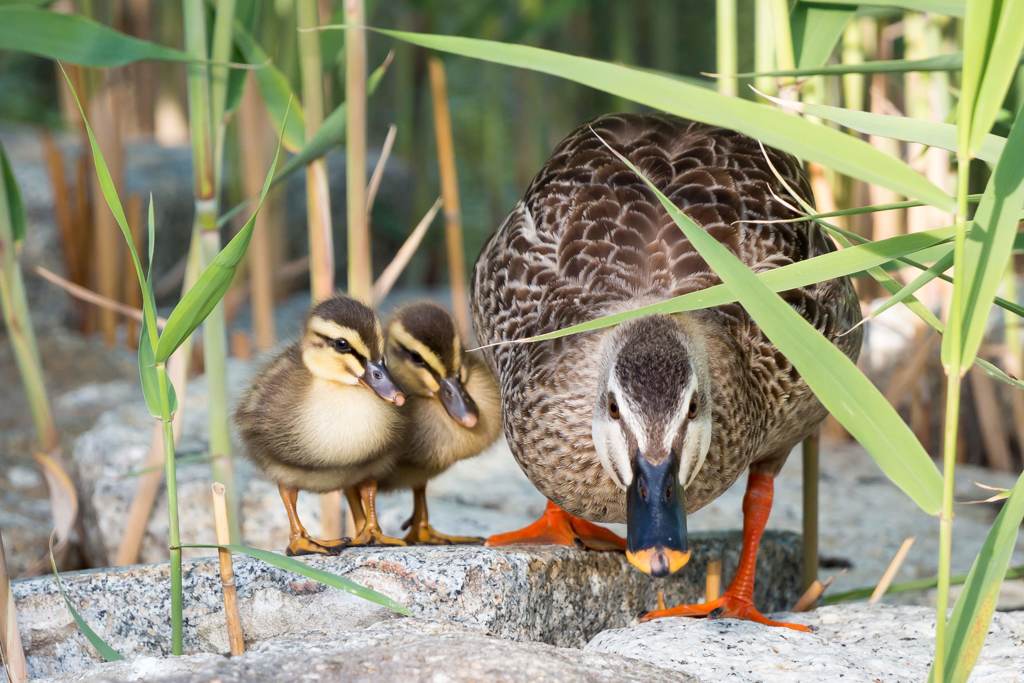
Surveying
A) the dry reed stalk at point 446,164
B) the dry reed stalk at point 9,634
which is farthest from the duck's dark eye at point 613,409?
the dry reed stalk at point 446,164

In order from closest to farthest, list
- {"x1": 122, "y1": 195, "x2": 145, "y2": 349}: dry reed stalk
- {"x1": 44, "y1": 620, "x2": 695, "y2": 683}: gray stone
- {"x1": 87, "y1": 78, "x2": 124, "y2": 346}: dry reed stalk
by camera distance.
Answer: {"x1": 44, "y1": 620, "x2": 695, "y2": 683}: gray stone, {"x1": 87, "y1": 78, "x2": 124, "y2": 346}: dry reed stalk, {"x1": 122, "y1": 195, "x2": 145, "y2": 349}: dry reed stalk

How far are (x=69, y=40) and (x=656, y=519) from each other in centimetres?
158

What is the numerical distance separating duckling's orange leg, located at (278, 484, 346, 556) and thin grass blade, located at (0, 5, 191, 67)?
1057mm

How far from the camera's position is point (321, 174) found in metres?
3.40

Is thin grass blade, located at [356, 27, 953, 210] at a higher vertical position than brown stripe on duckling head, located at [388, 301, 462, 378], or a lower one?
higher

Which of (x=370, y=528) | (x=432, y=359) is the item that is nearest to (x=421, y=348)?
(x=432, y=359)

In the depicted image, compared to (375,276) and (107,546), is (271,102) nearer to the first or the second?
(107,546)

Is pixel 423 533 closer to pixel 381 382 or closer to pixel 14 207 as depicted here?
pixel 381 382

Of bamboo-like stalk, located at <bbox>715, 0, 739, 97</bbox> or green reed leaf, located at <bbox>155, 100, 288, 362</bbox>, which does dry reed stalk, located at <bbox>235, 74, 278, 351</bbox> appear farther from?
green reed leaf, located at <bbox>155, 100, 288, 362</bbox>

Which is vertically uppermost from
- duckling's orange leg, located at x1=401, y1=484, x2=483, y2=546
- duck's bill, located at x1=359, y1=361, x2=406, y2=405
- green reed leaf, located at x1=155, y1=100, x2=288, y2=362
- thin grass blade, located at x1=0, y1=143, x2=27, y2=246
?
thin grass blade, located at x1=0, y1=143, x2=27, y2=246

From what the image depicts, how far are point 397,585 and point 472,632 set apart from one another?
32cm

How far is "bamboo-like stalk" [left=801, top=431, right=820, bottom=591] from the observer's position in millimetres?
3328

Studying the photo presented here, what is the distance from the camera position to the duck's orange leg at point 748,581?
2898 mm

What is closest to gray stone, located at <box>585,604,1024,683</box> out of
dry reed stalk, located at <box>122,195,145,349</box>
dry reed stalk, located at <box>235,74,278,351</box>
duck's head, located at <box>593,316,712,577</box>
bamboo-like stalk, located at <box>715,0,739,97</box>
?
duck's head, located at <box>593,316,712,577</box>
